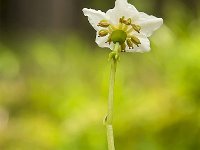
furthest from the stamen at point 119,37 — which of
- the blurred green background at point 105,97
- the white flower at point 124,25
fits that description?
the blurred green background at point 105,97

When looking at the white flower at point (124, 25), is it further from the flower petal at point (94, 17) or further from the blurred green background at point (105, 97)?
the blurred green background at point (105, 97)

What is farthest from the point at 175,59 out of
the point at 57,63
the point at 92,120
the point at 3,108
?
the point at 57,63

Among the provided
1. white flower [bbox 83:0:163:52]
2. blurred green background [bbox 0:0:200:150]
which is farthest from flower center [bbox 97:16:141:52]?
blurred green background [bbox 0:0:200:150]

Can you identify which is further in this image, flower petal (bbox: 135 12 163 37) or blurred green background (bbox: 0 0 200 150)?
blurred green background (bbox: 0 0 200 150)

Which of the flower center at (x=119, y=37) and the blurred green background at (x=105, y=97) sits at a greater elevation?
the flower center at (x=119, y=37)

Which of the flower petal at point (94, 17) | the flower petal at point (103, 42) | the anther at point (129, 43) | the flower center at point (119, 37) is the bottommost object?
the flower petal at point (103, 42)

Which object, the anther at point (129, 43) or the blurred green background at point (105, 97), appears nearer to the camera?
the anther at point (129, 43)

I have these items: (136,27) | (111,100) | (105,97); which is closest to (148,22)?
(136,27)

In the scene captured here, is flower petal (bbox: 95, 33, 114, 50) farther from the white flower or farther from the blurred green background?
the blurred green background
